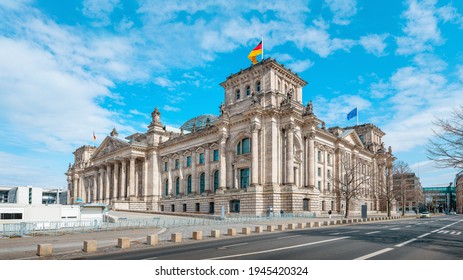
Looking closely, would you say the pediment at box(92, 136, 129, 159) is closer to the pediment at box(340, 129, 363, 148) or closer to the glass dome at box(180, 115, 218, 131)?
the glass dome at box(180, 115, 218, 131)

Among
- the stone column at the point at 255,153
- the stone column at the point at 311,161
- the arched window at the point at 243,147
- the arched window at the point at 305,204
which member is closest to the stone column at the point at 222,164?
the arched window at the point at 243,147

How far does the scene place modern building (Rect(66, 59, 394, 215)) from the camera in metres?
55.5

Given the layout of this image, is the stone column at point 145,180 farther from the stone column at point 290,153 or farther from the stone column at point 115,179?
Answer: the stone column at point 290,153

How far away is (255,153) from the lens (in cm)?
5603

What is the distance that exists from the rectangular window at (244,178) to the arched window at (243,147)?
304cm

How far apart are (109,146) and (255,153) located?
51979 mm

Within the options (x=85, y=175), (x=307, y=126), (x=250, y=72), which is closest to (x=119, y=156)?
(x=85, y=175)

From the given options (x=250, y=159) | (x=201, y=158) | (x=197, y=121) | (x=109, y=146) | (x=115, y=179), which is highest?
(x=197, y=121)

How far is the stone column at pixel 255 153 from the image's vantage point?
182ft

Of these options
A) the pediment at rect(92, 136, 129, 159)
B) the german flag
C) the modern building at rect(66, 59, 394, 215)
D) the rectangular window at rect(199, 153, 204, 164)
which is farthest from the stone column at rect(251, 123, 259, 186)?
the pediment at rect(92, 136, 129, 159)

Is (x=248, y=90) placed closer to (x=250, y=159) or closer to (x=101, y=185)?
(x=250, y=159)

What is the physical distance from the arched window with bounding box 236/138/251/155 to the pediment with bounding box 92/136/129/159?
1287 inches

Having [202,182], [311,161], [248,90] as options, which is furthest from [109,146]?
[311,161]

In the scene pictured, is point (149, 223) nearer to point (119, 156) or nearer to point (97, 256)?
point (97, 256)
